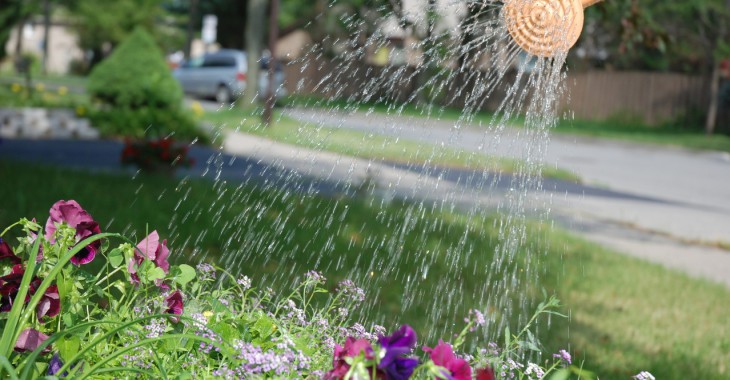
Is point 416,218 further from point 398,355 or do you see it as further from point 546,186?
point 398,355

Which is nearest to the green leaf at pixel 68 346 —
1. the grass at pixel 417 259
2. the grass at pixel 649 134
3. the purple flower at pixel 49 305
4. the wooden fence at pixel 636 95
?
the purple flower at pixel 49 305

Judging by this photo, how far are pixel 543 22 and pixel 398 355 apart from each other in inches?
58.4

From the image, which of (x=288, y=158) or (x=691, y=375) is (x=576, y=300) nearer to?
(x=691, y=375)

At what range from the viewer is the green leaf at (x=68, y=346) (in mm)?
2250

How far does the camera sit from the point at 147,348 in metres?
2.41

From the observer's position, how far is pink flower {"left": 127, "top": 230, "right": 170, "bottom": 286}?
2525 millimetres

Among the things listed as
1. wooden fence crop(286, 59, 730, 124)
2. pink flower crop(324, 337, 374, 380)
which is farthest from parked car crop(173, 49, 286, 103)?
pink flower crop(324, 337, 374, 380)

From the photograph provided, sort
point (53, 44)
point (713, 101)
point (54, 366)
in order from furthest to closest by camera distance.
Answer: point (53, 44)
point (713, 101)
point (54, 366)

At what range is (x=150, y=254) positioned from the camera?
257 centimetres

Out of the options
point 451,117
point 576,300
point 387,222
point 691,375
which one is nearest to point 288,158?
point 387,222

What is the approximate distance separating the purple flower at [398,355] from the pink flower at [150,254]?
2.54ft

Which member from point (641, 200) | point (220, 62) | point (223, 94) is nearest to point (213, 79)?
point (223, 94)

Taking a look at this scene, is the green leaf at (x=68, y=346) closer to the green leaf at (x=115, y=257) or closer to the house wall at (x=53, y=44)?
the green leaf at (x=115, y=257)

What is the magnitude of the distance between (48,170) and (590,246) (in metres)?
4.91
